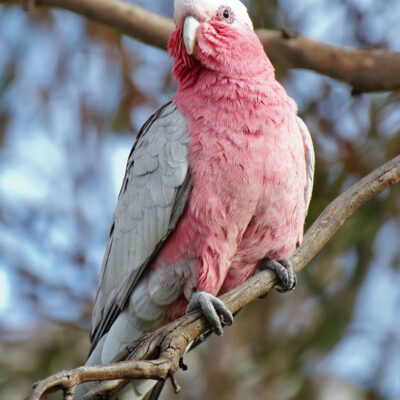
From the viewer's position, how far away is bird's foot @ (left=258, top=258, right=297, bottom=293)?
2.86 meters

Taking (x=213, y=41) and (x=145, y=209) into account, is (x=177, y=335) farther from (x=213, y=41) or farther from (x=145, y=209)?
(x=213, y=41)

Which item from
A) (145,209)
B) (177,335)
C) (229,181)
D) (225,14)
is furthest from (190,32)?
(177,335)

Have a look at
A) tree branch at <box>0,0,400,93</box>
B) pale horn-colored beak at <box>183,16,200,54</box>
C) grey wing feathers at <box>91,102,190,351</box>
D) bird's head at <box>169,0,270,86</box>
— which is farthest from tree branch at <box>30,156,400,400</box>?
tree branch at <box>0,0,400,93</box>

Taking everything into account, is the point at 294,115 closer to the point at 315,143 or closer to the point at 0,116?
the point at 315,143

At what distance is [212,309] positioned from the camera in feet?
8.57

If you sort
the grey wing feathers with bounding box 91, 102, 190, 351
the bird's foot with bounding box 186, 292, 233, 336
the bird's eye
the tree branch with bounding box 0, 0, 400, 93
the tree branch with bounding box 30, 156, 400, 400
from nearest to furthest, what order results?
the tree branch with bounding box 30, 156, 400, 400, the bird's foot with bounding box 186, 292, 233, 336, the grey wing feathers with bounding box 91, 102, 190, 351, the bird's eye, the tree branch with bounding box 0, 0, 400, 93

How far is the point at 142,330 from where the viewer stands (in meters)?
2.96

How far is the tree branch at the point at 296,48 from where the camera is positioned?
383 cm

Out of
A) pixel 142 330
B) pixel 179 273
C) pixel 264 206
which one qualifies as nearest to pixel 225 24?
pixel 264 206

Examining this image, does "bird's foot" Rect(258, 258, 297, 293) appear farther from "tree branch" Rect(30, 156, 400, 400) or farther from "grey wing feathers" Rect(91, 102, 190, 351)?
"grey wing feathers" Rect(91, 102, 190, 351)

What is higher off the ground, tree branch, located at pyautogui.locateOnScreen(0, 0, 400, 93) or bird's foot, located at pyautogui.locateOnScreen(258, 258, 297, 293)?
tree branch, located at pyautogui.locateOnScreen(0, 0, 400, 93)

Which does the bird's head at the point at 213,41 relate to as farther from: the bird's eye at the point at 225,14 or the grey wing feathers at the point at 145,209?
the grey wing feathers at the point at 145,209

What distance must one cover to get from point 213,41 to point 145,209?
0.81m

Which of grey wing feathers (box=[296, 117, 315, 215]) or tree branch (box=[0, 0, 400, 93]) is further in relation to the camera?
tree branch (box=[0, 0, 400, 93])
